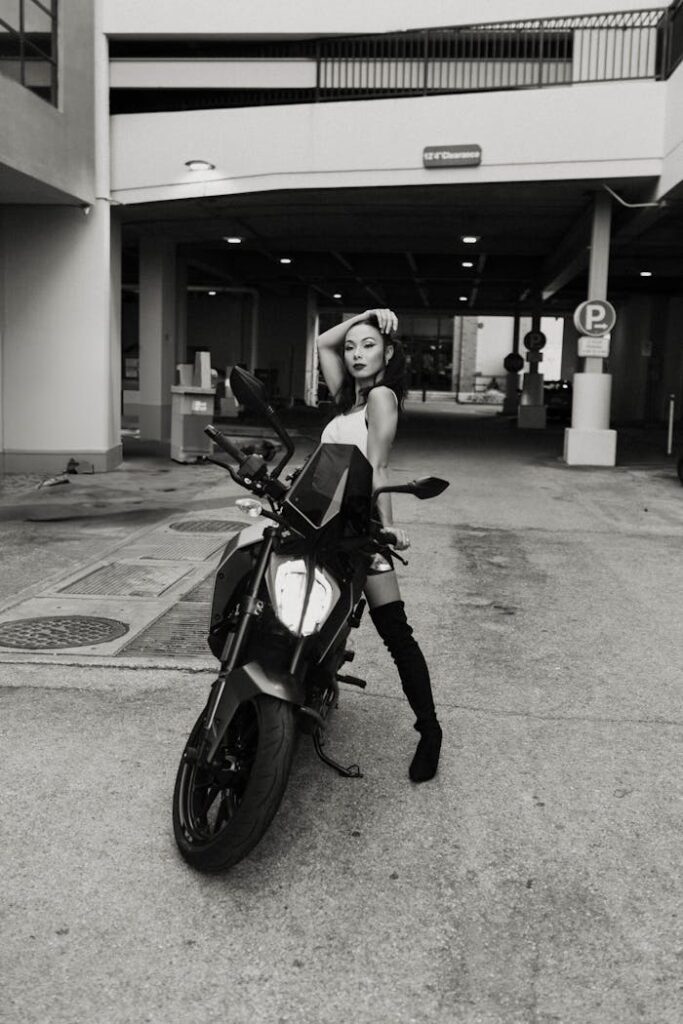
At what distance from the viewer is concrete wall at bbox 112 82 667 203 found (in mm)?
14688

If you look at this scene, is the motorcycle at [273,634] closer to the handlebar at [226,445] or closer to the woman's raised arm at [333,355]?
the handlebar at [226,445]

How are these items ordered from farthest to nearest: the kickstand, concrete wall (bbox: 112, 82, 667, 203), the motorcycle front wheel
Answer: concrete wall (bbox: 112, 82, 667, 203)
the kickstand
the motorcycle front wheel

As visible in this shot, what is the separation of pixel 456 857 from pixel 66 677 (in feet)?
7.80

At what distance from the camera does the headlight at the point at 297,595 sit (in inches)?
Answer: 125

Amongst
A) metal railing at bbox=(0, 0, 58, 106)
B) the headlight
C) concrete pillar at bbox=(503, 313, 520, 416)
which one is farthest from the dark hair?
concrete pillar at bbox=(503, 313, 520, 416)

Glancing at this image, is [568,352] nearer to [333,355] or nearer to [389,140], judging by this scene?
[389,140]

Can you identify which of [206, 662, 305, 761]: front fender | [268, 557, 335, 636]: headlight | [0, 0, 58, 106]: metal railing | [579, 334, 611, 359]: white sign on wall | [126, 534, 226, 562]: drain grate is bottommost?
[126, 534, 226, 562]: drain grate

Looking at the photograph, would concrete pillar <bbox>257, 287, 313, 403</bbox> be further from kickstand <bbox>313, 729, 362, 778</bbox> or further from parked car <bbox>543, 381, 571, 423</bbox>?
kickstand <bbox>313, 729, 362, 778</bbox>

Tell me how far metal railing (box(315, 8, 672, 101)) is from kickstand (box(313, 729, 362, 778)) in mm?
13109

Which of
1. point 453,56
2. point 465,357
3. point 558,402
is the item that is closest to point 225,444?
point 453,56

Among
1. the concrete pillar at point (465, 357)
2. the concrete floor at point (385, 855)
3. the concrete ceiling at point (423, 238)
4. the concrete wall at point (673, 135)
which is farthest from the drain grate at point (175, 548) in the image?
the concrete pillar at point (465, 357)

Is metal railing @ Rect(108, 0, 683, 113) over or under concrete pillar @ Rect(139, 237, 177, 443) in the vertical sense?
over

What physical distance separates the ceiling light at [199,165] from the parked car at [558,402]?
19.7 metres

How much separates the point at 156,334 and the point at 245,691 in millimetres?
17171
